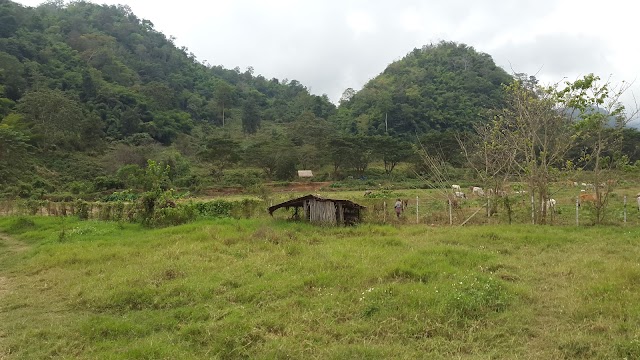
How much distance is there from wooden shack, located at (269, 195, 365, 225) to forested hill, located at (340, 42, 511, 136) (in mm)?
47874

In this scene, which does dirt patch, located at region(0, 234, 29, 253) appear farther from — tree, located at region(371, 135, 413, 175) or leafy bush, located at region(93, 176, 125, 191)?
tree, located at region(371, 135, 413, 175)

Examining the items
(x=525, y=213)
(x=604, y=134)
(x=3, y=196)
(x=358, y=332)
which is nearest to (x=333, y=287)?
(x=358, y=332)

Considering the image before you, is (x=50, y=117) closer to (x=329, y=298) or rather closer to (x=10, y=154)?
(x=10, y=154)

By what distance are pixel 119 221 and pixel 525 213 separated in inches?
637

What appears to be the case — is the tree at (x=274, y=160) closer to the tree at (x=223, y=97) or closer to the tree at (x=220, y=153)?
the tree at (x=220, y=153)

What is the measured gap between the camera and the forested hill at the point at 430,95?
227ft

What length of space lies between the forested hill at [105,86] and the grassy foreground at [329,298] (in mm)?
39640

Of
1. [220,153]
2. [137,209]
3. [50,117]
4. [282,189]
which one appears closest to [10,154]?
[50,117]

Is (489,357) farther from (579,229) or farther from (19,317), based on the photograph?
(579,229)

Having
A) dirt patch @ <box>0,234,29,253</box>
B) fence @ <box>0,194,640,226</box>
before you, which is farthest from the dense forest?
dirt patch @ <box>0,234,29,253</box>

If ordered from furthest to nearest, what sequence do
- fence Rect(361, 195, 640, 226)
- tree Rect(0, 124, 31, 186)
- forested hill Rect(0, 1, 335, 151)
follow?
forested hill Rect(0, 1, 335, 151) → tree Rect(0, 124, 31, 186) → fence Rect(361, 195, 640, 226)

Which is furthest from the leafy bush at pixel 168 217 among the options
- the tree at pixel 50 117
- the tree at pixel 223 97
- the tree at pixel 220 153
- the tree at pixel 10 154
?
the tree at pixel 223 97

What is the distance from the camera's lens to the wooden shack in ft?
53.4

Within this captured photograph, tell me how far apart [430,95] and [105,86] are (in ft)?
169
